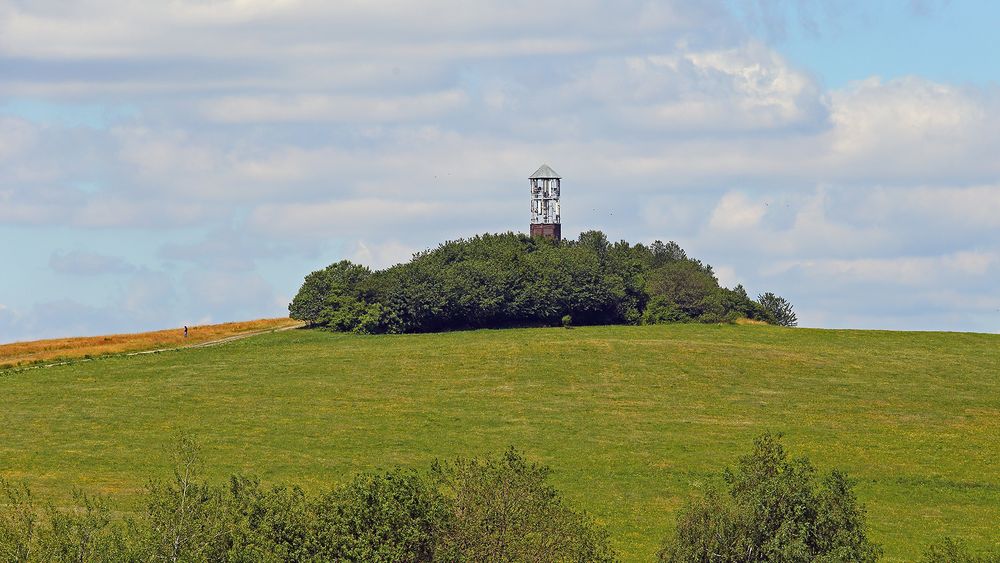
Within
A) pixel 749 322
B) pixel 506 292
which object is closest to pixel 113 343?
pixel 506 292

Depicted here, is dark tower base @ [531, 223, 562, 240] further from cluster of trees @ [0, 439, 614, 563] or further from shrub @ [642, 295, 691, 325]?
cluster of trees @ [0, 439, 614, 563]

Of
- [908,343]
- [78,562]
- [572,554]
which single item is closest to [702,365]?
[908,343]

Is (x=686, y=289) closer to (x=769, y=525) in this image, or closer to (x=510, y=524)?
(x=769, y=525)

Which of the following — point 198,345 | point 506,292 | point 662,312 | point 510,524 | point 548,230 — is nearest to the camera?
point 510,524

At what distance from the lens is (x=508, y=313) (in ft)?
390

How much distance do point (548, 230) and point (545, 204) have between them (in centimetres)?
307

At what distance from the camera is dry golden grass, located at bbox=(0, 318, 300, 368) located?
106906 mm

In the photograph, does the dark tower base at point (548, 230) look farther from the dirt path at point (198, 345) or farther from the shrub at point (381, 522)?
the shrub at point (381, 522)

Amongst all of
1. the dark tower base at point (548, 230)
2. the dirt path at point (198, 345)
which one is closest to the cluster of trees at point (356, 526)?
the dirt path at point (198, 345)

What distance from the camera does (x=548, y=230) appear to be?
138 metres

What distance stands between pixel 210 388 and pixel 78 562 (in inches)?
2263

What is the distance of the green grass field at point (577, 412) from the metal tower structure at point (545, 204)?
23004 mm

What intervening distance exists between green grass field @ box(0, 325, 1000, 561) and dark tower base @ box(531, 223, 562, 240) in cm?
2226

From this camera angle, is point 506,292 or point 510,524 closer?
point 510,524
